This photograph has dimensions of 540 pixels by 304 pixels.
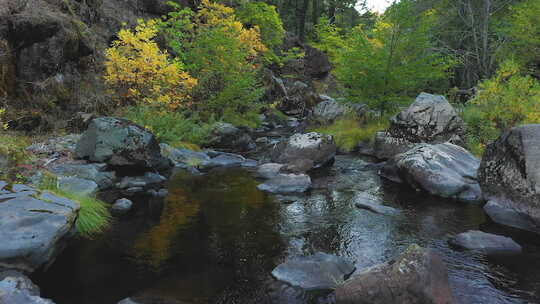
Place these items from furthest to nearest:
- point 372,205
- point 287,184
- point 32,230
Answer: point 287,184 < point 372,205 < point 32,230

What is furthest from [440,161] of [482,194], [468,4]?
[468,4]

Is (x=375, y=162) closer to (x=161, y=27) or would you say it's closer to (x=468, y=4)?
(x=161, y=27)

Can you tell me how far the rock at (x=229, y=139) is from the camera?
1508cm

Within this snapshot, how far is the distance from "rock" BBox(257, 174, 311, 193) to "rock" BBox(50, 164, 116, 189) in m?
3.55

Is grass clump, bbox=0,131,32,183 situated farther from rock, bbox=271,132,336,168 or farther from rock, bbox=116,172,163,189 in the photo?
rock, bbox=271,132,336,168

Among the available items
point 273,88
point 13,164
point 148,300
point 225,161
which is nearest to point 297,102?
point 273,88

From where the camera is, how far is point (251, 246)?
19.3ft

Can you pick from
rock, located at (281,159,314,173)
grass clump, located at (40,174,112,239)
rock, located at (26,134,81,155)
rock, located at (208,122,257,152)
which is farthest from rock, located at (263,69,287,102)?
grass clump, located at (40,174,112,239)

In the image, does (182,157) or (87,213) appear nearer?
(87,213)

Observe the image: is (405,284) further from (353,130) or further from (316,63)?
(316,63)

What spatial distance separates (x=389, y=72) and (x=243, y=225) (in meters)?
10.4

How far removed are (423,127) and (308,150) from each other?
4087mm

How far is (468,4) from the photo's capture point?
2112cm

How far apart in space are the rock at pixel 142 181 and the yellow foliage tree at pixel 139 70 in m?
3.46
